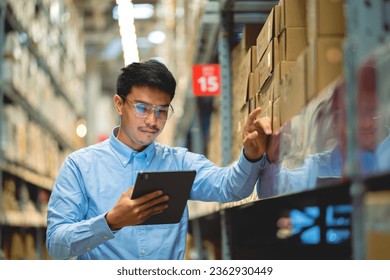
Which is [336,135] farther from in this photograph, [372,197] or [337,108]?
[372,197]

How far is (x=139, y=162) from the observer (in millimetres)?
2684

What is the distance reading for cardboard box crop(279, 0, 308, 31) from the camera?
221 cm

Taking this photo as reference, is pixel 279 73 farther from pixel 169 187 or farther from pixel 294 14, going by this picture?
pixel 169 187

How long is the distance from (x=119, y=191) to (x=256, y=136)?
0.57 metres

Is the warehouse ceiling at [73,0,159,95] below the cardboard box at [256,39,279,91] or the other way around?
the other way around

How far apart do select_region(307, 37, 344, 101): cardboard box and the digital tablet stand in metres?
0.63

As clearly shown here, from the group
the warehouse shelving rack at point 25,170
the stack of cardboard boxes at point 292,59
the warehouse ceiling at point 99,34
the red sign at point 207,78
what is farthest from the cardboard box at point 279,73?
the warehouse ceiling at point 99,34

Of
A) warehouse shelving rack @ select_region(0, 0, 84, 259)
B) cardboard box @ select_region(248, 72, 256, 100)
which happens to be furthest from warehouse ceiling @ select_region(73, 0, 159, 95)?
cardboard box @ select_region(248, 72, 256, 100)

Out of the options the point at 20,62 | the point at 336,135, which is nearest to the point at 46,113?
the point at 20,62

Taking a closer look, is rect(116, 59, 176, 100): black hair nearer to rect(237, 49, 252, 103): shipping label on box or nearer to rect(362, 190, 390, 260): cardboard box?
rect(237, 49, 252, 103): shipping label on box

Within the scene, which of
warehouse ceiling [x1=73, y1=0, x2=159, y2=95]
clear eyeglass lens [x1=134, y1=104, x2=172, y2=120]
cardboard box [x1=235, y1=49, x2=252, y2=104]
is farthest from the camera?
warehouse ceiling [x1=73, y1=0, x2=159, y2=95]

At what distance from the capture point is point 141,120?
2.60 m

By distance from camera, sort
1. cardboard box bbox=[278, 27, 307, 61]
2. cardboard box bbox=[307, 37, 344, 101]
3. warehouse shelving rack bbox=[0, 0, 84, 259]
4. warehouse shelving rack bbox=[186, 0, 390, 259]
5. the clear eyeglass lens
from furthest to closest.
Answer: warehouse shelving rack bbox=[0, 0, 84, 259], the clear eyeglass lens, cardboard box bbox=[278, 27, 307, 61], cardboard box bbox=[307, 37, 344, 101], warehouse shelving rack bbox=[186, 0, 390, 259]

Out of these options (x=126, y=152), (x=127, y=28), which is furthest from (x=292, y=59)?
(x=127, y=28)
